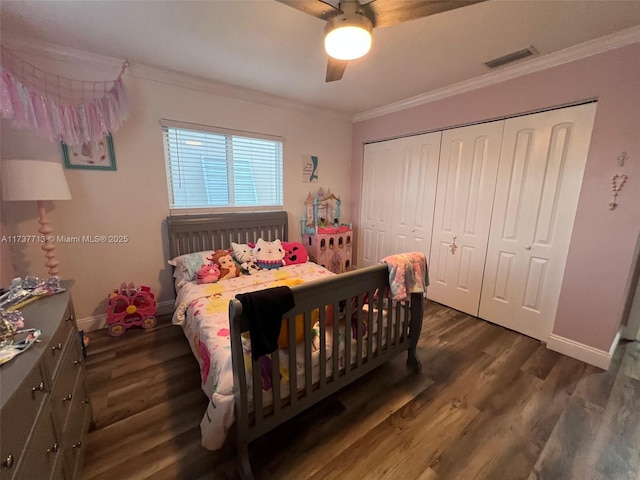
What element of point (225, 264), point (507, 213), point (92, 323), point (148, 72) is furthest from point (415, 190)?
point (92, 323)

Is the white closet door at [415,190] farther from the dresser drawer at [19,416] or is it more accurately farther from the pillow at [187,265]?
the dresser drawer at [19,416]

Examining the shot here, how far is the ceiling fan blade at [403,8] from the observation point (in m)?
1.21

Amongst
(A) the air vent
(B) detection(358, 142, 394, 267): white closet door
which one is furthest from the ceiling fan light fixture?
(B) detection(358, 142, 394, 267): white closet door

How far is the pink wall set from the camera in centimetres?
191

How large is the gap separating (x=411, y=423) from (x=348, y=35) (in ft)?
7.13

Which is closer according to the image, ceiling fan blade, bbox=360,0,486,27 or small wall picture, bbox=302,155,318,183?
ceiling fan blade, bbox=360,0,486,27

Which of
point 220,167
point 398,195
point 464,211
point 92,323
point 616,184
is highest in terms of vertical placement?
point 220,167

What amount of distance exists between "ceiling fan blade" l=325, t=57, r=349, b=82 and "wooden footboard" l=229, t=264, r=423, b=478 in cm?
127

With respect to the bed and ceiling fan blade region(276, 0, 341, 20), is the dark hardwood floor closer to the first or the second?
the bed

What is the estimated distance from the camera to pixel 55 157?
7.29 feet

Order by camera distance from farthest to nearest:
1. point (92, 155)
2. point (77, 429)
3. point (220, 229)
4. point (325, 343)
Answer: point (220, 229) < point (92, 155) < point (325, 343) < point (77, 429)

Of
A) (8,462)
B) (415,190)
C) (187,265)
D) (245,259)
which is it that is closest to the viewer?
(8,462)

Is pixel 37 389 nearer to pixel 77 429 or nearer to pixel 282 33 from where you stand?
pixel 77 429

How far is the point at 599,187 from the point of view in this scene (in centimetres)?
205
